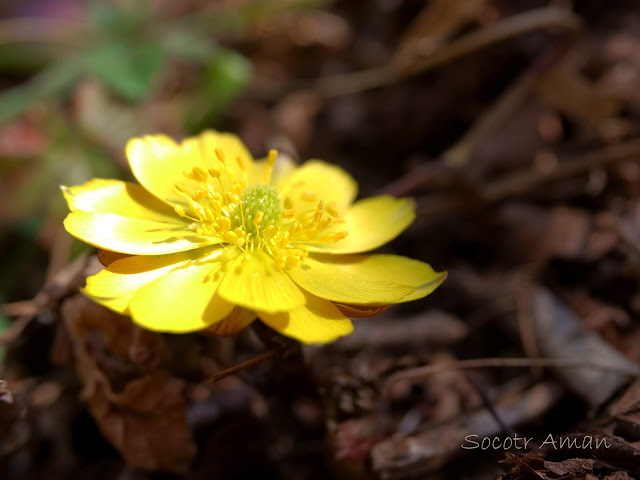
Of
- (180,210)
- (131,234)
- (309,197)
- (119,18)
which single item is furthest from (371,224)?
(119,18)

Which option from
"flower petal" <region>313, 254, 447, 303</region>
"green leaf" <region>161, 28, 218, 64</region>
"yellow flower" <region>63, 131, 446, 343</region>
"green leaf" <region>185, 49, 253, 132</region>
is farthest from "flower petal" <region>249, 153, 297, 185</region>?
"green leaf" <region>161, 28, 218, 64</region>

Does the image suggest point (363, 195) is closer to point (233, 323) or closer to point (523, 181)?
point (523, 181)

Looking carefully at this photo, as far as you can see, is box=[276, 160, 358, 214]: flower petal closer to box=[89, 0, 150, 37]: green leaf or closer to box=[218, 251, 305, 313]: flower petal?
box=[218, 251, 305, 313]: flower petal

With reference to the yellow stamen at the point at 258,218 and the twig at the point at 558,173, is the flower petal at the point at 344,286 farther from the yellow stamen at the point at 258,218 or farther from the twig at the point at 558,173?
the twig at the point at 558,173

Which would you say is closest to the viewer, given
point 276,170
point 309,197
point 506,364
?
point 506,364

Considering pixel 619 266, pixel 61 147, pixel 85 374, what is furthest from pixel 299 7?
pixel 85 374

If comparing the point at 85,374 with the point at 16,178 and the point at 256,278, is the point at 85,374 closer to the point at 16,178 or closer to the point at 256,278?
the point at 256,278
